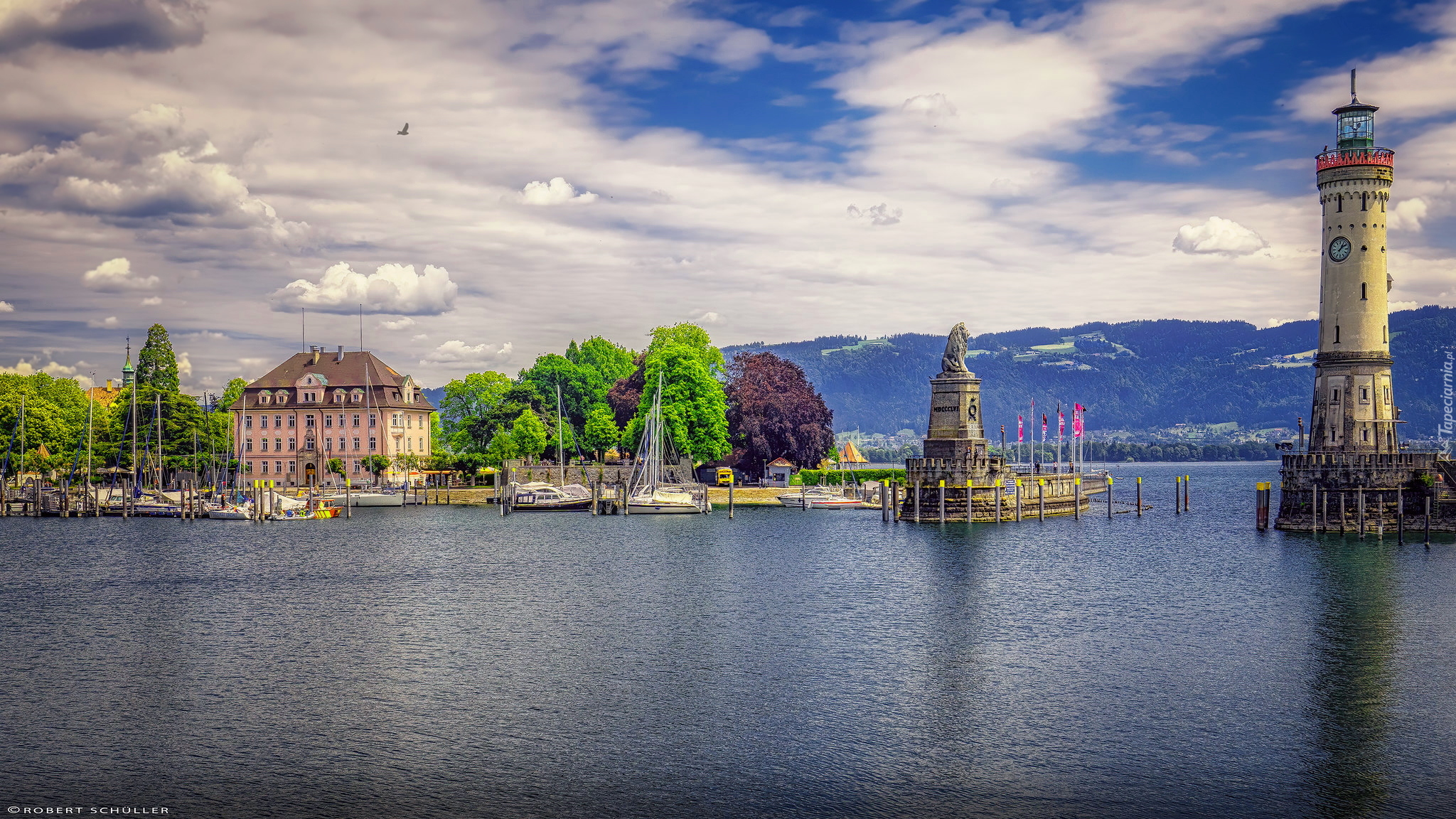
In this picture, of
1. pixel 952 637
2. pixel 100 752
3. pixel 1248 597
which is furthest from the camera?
pixel 1248 597

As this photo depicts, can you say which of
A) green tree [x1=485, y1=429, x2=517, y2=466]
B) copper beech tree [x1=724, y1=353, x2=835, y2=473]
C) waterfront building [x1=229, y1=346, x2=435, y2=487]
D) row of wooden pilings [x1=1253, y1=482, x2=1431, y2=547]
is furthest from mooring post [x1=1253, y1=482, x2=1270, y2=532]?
waterfront building [x1=229, y1=346, x2=435, y2=487]

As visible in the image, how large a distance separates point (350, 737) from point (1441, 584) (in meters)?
48.3

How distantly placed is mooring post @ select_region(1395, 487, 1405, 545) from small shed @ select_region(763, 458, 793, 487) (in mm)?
58280

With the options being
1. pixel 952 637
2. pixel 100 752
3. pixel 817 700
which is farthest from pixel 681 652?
pixel 100 752

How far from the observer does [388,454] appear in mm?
133875

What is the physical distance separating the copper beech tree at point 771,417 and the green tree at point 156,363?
211ft

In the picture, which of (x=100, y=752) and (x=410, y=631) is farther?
(x=410, y=631)

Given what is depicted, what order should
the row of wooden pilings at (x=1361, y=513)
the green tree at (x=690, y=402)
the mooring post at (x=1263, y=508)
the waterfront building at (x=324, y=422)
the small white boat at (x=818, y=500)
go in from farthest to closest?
the waterfront building at (x=324, y=422), the green tree at (x=690, y=402), the small white boat at (x=818, y=500), the mooring post at (x=1263, y=508), the row of wooden pilings at (x=1361, y=513)

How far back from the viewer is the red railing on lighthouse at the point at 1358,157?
68625 mm

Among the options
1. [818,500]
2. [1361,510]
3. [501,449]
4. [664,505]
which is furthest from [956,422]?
[501,449]

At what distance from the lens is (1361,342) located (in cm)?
6944

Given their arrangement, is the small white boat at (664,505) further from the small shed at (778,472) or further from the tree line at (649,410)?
the small shed at (778,472)

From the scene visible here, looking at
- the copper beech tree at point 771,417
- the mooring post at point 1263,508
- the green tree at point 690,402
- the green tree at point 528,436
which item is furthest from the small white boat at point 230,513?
the mooring post at point 1263,508

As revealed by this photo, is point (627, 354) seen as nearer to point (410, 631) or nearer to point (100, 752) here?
point (410, 631)
